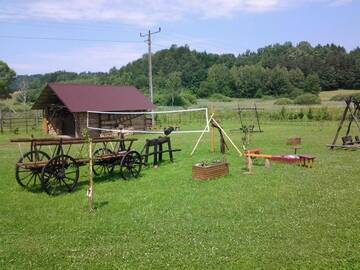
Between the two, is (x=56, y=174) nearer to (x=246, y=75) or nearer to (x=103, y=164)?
(x=103, y=164)

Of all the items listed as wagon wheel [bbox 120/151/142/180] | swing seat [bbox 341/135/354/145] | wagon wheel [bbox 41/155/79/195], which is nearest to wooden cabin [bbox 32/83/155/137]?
wagon wheel [bbox 120/151/142/180]

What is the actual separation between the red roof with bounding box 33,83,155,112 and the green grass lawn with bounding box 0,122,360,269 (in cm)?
1760

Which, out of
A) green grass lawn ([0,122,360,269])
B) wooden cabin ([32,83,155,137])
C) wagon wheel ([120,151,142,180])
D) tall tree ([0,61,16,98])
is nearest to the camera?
green grass lawn ([0,122,360,269])

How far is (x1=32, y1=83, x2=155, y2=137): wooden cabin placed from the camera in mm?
29656

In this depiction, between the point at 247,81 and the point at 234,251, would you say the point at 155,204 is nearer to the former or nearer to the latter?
the point at 234,251

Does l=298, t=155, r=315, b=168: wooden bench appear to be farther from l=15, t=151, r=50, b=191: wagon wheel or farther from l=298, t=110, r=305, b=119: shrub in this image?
l=298, t=110, r=305, b=119: shrub

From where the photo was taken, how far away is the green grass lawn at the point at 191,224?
19.7ft

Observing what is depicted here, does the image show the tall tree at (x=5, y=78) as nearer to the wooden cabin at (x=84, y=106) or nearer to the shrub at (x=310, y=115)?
the wooden cabin at (x=84, y=106)

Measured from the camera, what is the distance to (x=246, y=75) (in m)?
98.4

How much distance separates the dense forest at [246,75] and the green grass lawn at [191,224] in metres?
66.0

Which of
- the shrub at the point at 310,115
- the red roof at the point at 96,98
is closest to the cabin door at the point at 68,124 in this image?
the red roof at the point at 96,98

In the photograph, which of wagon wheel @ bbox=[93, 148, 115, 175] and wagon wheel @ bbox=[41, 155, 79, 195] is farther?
wagon wheel @ bbox=[93, 148, 115, 175]

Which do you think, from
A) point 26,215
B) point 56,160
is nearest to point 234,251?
point 26,215

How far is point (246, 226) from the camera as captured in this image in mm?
7422
